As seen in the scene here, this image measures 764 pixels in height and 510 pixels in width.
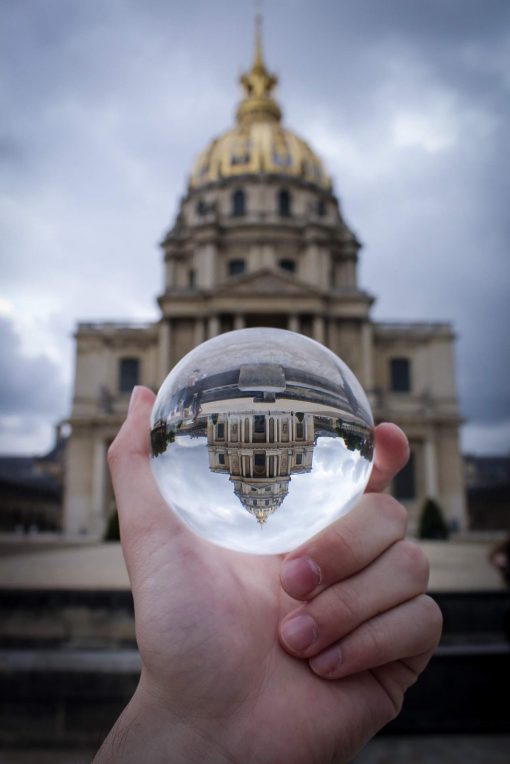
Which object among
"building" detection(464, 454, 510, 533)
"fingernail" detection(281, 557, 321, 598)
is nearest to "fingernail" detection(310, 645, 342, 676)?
"fingernail" detection(281, 557, 321, 598)

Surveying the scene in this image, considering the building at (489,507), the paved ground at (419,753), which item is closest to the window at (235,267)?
the building at (489,507)

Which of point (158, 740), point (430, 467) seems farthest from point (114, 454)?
point (430, 467)

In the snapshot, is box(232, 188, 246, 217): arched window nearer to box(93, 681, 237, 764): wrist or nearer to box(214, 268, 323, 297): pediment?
box(214, 268, 323, 297): pediment

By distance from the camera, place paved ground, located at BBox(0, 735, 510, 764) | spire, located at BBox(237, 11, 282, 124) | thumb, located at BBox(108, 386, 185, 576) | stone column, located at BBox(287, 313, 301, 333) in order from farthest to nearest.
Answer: spire, located at BBox(237, 11, 282, 124) → stone column, located at BBox(287, 313, 301, 333) → paved ground, located at BBox(0, 735, 510, 764) → thumb, located at BBox(108, 386, 185, 576)

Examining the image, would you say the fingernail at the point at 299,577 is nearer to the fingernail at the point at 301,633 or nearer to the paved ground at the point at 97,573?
the fingernail at the point at 301,633

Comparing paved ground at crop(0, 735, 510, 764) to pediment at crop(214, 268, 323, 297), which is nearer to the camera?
paved ground at crop(0, 735, 510, 764)

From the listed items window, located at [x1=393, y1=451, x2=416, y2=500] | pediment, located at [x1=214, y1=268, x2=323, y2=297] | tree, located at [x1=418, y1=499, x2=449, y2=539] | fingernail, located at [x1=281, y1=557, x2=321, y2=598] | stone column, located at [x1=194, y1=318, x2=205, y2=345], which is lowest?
tree, located at [x1=418, y1=499, x2=449, y2=539]

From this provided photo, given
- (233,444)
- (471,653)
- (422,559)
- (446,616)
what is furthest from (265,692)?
(446,616)
